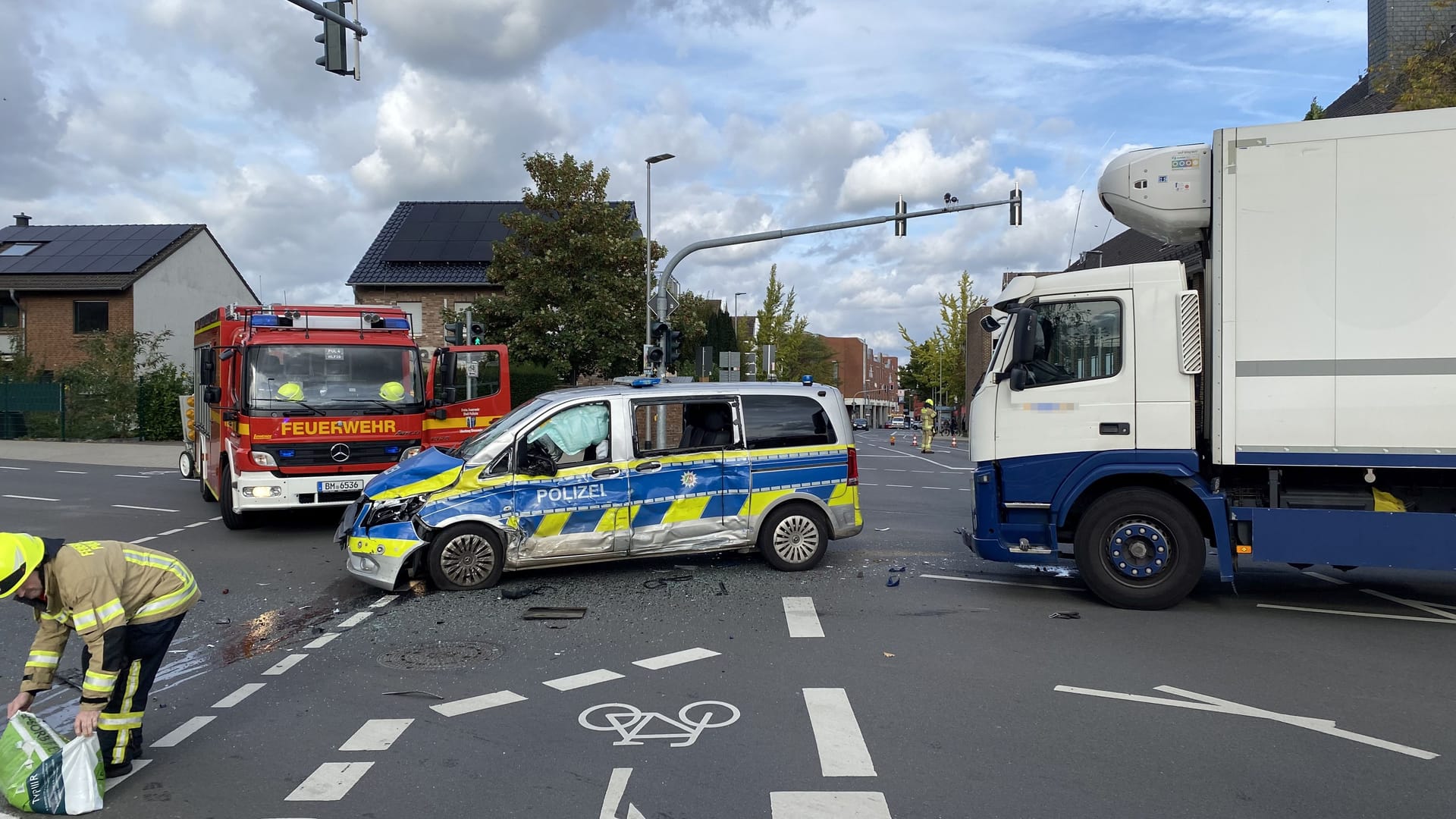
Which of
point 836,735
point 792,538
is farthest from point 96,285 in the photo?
point 836,735

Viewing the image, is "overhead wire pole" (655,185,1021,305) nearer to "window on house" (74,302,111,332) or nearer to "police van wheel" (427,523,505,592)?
Answer: "police van wheel" (427,523,505,592)

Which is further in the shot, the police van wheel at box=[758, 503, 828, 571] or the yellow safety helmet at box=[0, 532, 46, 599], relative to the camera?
the police van wheel at box=[758, 503, 828, 571]

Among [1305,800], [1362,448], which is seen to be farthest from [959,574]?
[1305,800]

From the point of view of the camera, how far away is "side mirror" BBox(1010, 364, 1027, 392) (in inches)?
305

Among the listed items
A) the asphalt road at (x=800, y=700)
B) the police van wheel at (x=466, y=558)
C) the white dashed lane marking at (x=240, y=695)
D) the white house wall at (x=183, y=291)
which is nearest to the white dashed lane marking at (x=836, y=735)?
the asphalt road at (x=800, y=700)

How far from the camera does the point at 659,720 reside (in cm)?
507

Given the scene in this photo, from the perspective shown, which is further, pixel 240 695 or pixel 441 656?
pixel 441 656

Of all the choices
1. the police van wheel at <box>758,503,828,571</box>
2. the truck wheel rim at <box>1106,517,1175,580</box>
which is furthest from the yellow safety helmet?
the truck wheel rim at <box>1106,517,1175,580</box>

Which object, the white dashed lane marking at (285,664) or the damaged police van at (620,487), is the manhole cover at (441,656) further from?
the damaged police van at (620,487)

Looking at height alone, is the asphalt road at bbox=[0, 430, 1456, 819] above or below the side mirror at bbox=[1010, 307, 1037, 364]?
below

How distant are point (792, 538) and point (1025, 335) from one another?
2.97 metres

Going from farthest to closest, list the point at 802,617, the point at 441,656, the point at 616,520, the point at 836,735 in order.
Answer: the point at 616,520, the point at 802,617, the point at 441,656, the point at 836,735

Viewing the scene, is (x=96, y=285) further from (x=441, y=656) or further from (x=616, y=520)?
(x=441, y=656)

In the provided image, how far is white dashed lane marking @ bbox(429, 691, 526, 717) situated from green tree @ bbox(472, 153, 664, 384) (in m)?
19.6
